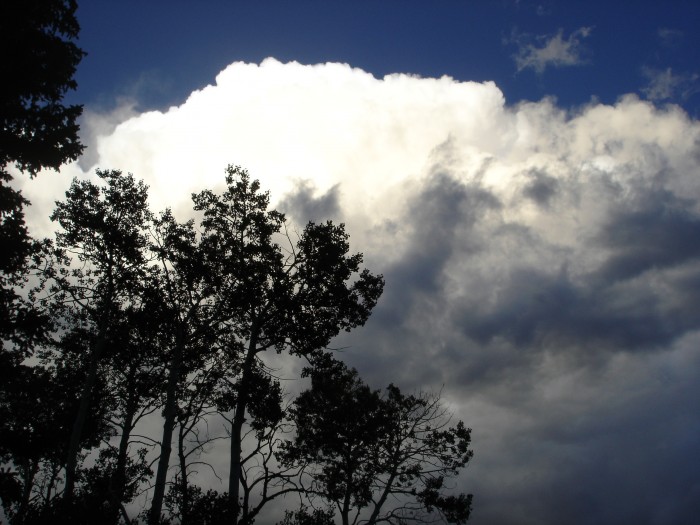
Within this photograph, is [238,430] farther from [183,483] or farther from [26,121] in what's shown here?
[26,121]

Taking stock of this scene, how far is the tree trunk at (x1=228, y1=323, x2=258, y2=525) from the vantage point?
640 inches

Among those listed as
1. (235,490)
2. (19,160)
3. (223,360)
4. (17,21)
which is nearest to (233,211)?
(223,360)

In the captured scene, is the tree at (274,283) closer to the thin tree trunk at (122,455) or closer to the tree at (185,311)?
the tree at (185,311)

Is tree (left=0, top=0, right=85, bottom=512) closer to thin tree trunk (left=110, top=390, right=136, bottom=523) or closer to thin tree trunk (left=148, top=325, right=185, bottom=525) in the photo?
thin tree trunk (left=148, top=325, right=185, bottom=525)

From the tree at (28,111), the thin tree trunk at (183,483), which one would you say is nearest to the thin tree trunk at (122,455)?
the thin tree trunk at (183,483)

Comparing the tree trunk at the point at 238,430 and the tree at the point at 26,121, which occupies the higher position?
the tree at the point at 26,121

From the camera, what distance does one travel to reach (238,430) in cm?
1672

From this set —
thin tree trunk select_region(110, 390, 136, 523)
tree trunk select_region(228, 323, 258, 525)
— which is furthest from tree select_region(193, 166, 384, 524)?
thin tree trunk select_region(110, 390, 136, 523)

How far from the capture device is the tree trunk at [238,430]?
16250mm

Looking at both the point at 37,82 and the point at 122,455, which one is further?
the point at 122,455

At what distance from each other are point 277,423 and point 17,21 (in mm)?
14574

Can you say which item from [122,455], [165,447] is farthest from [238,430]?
[122,455]

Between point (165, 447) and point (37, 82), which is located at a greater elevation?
point (37, 82)

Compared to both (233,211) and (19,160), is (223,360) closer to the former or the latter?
(233,211)
